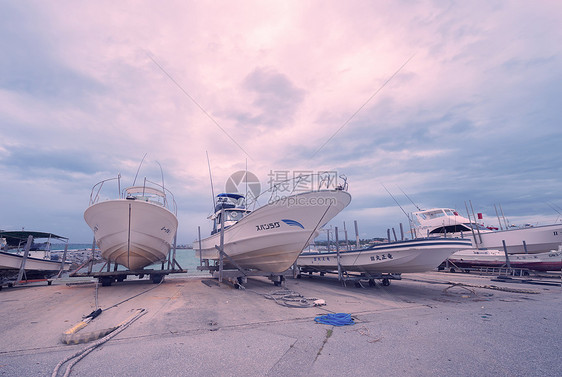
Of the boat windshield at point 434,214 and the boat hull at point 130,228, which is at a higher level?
the boat windshield at point 434,214

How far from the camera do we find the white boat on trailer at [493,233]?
16312 mm

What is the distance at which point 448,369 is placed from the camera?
3.01m

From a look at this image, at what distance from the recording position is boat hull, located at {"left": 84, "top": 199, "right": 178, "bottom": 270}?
28.4ft

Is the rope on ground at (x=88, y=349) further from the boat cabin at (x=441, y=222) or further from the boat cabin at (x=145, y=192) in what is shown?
the boat cabin at (x=441, y=222)

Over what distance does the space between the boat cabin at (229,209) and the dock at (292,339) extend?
241 inches

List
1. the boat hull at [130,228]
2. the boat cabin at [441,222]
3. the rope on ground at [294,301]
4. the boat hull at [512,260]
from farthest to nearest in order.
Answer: the boat cabin at [441,222]
the boat hull at [512,260]
the boat hull at [130,228]
the rope on ground at [294,301]

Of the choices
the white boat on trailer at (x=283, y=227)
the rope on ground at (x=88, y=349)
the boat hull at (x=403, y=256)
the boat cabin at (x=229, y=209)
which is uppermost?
the boat cabin at (x=229, y=209)

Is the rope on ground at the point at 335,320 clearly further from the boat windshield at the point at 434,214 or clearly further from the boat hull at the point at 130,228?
the boat windshield at the point at 434,214

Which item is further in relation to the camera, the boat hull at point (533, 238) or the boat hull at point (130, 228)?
the boat hull at point (533, 238)

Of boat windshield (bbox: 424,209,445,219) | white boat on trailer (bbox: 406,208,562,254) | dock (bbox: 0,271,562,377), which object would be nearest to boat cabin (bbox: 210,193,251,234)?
dock (bbox: 0,271,562,377)

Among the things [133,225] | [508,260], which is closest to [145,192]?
[133,225]

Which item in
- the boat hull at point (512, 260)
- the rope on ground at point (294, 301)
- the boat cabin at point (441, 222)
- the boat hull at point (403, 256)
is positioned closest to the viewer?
the rope on ground at point (294, 301)

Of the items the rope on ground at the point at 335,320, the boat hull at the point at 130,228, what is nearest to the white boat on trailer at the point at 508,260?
the rope on ground at the point at 335,320

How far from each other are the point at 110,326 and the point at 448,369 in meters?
5.29
